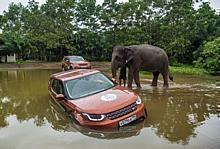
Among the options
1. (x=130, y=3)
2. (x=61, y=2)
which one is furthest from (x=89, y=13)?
(x=130, y=3)

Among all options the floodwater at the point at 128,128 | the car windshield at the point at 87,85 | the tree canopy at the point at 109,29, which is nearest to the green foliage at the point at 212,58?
the tree canopy at the point at 109,29

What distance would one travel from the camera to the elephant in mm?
15062

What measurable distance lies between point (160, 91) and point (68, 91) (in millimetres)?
6357

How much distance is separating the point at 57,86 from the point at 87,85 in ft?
4.92

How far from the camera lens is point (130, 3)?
3903 cm

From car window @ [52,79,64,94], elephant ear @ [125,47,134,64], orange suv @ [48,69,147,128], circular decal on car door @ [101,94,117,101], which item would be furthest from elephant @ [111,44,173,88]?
circular decal on car door @ [101,94,117,101]

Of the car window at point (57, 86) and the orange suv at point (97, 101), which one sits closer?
the orange suv at point (97, 101)

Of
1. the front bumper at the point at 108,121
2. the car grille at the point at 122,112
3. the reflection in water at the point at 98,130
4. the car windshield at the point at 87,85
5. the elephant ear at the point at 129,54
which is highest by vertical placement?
the elephant ear at the point at 129,54

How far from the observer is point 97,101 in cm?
825

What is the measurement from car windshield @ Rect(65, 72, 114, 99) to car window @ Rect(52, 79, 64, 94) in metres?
0.34

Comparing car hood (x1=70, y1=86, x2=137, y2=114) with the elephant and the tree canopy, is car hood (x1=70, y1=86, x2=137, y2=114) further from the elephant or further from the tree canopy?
the tree canopy

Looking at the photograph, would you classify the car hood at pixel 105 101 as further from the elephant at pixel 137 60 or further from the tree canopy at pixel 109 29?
the tree canopy at pixel 109 29

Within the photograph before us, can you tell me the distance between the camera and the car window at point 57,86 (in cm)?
988

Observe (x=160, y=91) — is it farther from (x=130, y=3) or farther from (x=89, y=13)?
(x=89, y=13)
